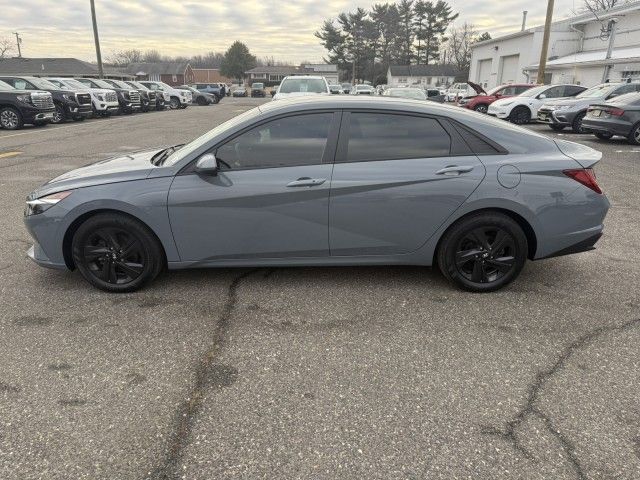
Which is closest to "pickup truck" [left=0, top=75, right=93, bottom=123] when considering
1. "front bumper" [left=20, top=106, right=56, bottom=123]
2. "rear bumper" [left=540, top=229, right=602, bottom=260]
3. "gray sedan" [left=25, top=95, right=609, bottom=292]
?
"front bumper" [left=20, top=106, right=56, bottom=123]

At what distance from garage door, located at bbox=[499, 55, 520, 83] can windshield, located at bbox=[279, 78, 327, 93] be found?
113 ft

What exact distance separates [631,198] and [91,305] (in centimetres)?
751

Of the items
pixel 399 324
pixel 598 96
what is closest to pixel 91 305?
pixel 399 324

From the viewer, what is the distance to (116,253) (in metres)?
3.85

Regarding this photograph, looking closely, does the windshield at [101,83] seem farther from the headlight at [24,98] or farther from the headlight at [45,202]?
the headlight at [45,202]

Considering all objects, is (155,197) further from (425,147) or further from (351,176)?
(425,147)

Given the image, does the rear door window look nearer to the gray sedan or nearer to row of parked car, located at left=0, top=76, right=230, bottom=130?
the gray sedan

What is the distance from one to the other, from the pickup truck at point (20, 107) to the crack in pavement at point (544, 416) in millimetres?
18555

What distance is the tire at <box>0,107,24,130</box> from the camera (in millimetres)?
16516

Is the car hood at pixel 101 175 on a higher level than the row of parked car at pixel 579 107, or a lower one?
lower

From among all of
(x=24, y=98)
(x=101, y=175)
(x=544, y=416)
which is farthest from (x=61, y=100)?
(x=544, y=416)

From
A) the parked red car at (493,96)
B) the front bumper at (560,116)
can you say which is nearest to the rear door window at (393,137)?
the front bumper at (560,116)

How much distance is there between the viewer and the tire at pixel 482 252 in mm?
3807

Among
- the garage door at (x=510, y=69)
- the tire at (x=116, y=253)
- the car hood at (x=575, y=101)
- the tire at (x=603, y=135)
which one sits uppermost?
the garage door at (x=510, y=69)
